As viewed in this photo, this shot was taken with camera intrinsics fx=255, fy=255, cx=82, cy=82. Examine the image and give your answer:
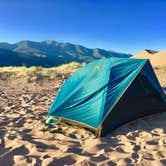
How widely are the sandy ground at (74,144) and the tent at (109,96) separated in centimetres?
24

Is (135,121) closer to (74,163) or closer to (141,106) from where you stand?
(141,106)

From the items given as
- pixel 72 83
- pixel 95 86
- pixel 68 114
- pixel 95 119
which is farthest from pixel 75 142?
pixel 72 83

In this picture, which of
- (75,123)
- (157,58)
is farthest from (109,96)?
(157,58)

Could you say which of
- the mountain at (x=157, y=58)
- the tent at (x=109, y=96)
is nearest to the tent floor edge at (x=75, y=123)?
the tent at (x=109, y=96)

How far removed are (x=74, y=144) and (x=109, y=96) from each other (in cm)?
147

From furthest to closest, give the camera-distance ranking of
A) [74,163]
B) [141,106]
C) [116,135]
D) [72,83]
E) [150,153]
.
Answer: [72,83]
[141,106]
[116,135]
[150,153]
[74,163]

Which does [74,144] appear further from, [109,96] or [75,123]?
[109,96]

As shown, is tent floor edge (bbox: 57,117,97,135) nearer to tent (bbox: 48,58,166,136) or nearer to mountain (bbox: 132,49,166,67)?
tent (bbox: 48,58,166,136)

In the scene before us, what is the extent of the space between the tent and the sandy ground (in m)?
A: 0.24

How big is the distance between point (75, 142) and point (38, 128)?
1.31m

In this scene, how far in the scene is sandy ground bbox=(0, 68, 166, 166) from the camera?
4.31m

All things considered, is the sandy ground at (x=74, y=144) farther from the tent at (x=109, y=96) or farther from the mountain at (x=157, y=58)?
the mountain at (x=157, y=58)

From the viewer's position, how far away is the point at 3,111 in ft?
26.0

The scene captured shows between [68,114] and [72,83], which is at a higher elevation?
[72,83]
